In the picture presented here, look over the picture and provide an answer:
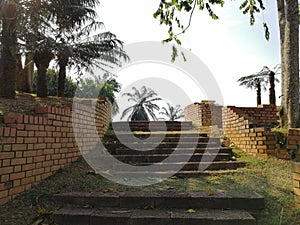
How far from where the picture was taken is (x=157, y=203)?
9.34 feet

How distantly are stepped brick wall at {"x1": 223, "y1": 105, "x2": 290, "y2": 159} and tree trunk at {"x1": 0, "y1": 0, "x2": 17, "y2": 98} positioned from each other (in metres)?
4.86

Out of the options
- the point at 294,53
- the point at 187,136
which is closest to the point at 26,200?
the point at 187,136

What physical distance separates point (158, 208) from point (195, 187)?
0.76 metres

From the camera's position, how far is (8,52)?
5.59 m

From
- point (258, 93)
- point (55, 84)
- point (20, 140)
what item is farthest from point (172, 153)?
point (55, 84)

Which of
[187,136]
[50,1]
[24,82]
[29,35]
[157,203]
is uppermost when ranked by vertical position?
[50,1]

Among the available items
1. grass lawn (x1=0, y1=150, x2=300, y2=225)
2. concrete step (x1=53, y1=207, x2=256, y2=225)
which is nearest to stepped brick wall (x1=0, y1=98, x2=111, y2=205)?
grass lawn (x1=0, y1=150, x2=300, y2=225)

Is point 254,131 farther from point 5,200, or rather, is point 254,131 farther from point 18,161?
point 5,200

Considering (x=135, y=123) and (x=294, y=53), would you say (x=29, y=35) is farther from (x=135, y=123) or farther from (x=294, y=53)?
(x=294, y=53)

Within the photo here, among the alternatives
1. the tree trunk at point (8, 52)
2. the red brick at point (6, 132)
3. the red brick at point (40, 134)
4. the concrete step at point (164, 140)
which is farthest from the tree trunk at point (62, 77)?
the red brick at point (6, 132)

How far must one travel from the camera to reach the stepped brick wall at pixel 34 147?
8.94ft

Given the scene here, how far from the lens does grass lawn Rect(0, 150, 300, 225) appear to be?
2.52m

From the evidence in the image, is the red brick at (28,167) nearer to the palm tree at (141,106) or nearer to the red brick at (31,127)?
the red brick at (31,127)

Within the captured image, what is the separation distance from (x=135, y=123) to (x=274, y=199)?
536 centimetres
